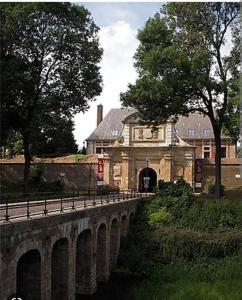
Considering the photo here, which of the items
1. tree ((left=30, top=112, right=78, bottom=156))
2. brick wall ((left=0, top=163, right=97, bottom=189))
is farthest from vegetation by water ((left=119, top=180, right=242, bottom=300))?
brick wall ((left=0, top=163, right=97, bottom=189))

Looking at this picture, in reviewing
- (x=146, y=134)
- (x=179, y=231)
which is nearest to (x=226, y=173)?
(x=146, y=134)

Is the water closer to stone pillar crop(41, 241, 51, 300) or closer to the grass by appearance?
the grass

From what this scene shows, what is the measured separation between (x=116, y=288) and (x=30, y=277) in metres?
7.19

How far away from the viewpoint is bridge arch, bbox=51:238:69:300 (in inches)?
669

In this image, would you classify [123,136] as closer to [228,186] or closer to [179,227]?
[228,186]

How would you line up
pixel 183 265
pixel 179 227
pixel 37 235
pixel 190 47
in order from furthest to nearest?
pixel 190 47
pixel 179 227
pixel 183 265
pixel 37 235

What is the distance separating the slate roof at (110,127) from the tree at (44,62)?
2364 centimetres

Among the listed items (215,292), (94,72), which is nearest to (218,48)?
(94,72)

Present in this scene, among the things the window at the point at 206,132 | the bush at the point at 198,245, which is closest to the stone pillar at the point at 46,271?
the bush at the point at 198,245

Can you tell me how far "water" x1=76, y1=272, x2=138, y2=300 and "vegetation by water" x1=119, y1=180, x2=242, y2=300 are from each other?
1.36ft

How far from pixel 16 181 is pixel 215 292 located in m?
29.7

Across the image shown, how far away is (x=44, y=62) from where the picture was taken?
3042cm

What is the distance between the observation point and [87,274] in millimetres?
20125

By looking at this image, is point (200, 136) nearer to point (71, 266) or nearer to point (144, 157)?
point (144, 157)
